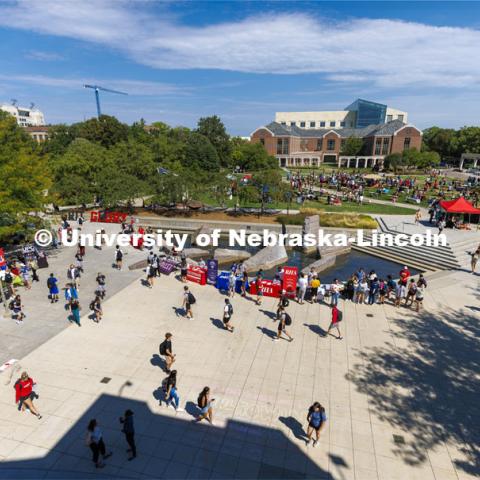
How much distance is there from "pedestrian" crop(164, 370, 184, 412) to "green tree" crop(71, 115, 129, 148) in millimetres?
66583

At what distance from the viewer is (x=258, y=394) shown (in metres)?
10.5

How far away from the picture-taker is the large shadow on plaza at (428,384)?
8.95 meters

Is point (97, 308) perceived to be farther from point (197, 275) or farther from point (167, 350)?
point (197, 275)

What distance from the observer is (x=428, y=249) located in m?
24.6

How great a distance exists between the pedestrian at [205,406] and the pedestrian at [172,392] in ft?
2.50

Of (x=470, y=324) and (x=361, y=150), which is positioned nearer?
(x=470, y=324)

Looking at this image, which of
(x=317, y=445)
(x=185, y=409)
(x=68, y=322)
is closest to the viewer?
(x=317, y=445)

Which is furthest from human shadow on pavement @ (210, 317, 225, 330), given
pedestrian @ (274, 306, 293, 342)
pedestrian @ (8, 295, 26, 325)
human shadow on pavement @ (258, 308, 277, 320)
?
pedestrian @ (8, 295, 26, 325)

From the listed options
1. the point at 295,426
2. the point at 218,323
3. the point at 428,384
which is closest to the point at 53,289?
the point at 218,323

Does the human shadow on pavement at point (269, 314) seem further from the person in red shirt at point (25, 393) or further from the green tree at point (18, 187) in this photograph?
the green tree at point (18, 187)

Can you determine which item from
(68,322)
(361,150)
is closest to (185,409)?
(68,322)

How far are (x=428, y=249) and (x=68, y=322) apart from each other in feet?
76.7

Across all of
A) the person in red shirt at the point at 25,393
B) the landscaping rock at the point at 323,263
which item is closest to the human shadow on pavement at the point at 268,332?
the person in red shirt at the point at 25,393

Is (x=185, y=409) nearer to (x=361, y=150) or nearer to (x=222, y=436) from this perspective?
(x=222, y=436)
